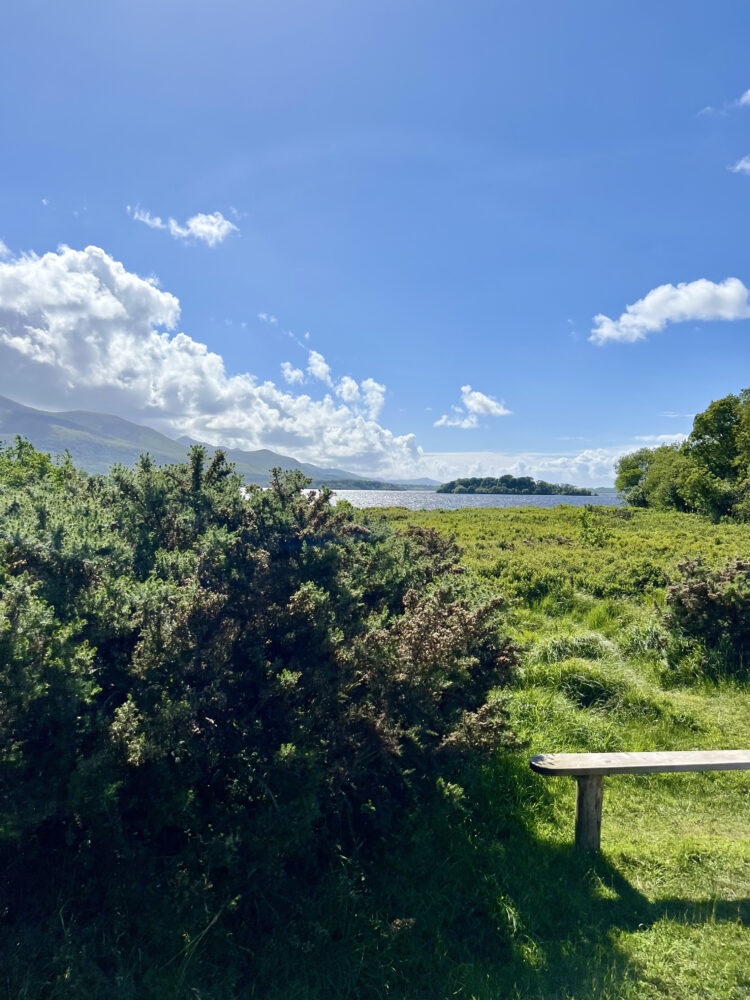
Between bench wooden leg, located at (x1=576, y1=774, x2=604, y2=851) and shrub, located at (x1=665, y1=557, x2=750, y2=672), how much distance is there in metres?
4.18

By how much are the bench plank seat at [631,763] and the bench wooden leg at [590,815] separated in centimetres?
11

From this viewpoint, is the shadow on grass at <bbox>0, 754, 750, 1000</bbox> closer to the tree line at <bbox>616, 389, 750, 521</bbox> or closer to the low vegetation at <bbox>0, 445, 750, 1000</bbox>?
the low vegetation at <bbox>0, 445, 750, 1000</bbox>

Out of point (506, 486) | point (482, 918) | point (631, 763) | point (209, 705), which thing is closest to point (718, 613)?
point (631, 763)

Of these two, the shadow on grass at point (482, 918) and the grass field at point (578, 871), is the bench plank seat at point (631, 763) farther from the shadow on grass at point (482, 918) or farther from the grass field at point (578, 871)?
the shadow on grass at point (482, 918)

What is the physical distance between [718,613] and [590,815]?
466cm

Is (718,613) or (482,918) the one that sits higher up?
(718,613)

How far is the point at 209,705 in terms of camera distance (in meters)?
2.80

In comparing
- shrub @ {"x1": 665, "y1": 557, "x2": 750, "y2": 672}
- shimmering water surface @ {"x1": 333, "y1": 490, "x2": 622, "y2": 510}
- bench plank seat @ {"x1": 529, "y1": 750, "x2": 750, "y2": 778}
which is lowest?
bench plank seat @ {"x1": 529, "y1": 750, "x2": 750, "y2": 778}

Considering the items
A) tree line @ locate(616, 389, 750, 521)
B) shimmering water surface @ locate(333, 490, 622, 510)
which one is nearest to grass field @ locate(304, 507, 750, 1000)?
shimmering water surface @ locate(333, 490, 622, 510)

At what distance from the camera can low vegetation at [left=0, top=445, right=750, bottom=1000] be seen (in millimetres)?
2438

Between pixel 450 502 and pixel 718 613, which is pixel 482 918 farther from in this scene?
pixel 450 502

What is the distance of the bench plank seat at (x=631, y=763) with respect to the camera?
141 inches

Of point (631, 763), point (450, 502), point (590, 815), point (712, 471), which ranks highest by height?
point (712, 471)

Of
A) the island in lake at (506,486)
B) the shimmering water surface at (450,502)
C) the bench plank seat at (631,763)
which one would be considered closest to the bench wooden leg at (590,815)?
the bench plank seat at (631,763)
